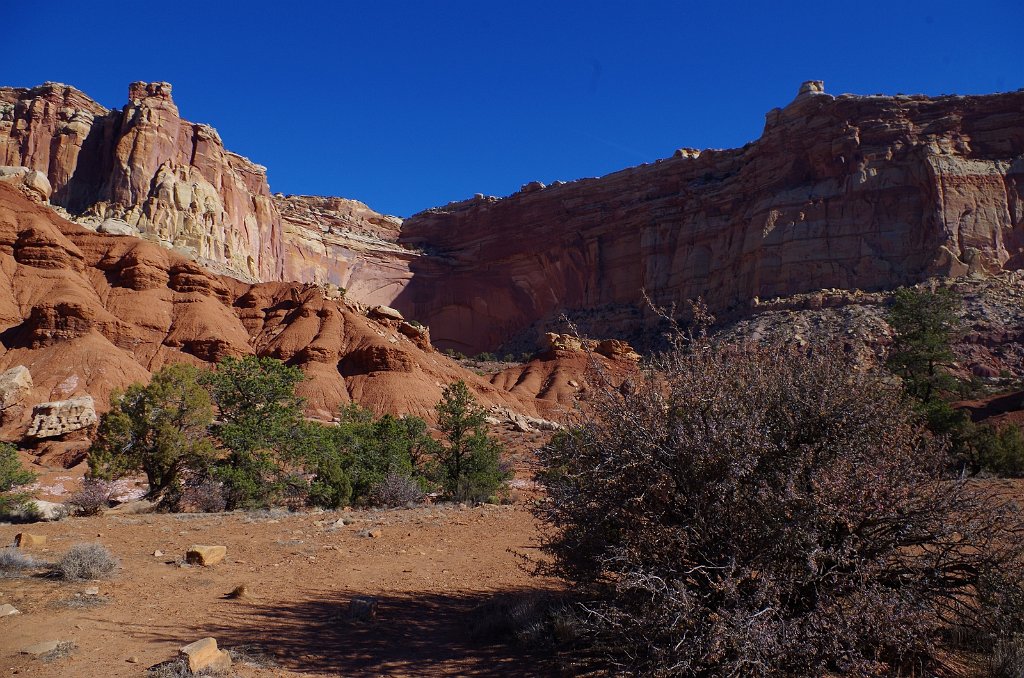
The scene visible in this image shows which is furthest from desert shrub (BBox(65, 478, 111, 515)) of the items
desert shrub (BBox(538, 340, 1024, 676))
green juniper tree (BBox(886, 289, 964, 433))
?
green juniper tree (BBox(886, 289, 964, 433))

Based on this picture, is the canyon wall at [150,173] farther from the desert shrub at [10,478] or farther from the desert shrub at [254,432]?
the desert shrub at [254,432]

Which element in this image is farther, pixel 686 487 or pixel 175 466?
pixel 175 466

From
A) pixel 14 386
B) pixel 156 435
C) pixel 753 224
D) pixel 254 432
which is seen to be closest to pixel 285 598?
pixel 254 432

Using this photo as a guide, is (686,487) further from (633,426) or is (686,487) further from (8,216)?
(8,216)

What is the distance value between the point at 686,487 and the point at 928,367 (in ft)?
79.5

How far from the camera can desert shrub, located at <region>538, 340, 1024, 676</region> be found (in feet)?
12.3

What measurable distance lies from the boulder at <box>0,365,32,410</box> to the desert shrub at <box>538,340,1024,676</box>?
35432mm

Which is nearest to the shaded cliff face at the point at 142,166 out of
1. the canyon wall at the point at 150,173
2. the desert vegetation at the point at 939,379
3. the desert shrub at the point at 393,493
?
the canyon wall at the point at 150,173

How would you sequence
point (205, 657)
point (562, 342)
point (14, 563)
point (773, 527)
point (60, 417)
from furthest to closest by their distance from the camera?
point (562, 342) → point (60, 417) → point (14, 563) → point (205, 657) → point (773, 527)

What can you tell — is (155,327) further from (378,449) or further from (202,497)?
(202,497)

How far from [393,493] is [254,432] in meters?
3.96

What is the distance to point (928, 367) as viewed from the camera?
933 inches

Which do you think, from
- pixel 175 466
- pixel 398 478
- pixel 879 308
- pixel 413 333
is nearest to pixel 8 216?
pixel 413 333

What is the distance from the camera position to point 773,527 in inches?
159
